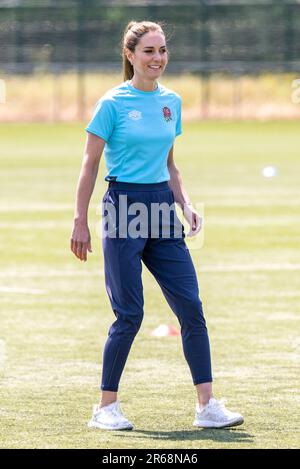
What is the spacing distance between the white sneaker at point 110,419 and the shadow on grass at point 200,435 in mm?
53

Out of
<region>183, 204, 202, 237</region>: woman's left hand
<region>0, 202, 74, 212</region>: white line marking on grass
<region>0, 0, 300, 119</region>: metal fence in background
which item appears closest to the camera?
<region>183, 204, 202, 237</region>: woman's left hand

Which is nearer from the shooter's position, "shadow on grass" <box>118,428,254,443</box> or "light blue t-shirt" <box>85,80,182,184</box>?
"shadow on grass" <box>118,428,254,443</box>

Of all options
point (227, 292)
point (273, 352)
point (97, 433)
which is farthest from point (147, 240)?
point (227, 292)

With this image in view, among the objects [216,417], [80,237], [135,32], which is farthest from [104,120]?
[216,417]

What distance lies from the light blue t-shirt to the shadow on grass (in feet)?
4.49

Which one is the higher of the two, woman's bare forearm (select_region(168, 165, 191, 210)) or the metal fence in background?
woman's bare forearm (select_region(168, 165, 191, 210))

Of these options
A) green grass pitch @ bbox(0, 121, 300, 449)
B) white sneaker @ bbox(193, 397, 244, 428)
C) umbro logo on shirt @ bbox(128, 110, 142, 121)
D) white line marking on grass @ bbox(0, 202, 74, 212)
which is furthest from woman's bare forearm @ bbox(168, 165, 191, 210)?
white line marking on grass @ bbox(0, 202, 74, 212)

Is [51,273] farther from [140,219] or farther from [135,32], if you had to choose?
[135,32]

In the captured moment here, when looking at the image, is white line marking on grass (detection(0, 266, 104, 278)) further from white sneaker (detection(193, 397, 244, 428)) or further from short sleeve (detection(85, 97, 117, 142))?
short sleeve (detection(85, 97, 117, 142))

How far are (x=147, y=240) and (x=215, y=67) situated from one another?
48170 mm

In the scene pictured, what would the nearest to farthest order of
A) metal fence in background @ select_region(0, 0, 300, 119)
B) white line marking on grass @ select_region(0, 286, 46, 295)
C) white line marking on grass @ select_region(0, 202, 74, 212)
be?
white line marking on grass @ select_region(0, 286, 46, 295)
white line marking on grass @ select_region(0, 202, 74, 212)
metal fence in background @ select_region(0, 0, 300, 119)

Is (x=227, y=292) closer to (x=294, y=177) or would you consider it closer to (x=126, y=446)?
(x=126, y=446)

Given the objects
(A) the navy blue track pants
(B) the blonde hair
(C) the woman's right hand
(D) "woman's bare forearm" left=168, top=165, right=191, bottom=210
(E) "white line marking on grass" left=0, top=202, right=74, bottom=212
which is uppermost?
(B) the blonde hair

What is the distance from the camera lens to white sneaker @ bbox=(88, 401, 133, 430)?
A: 7250 mm
